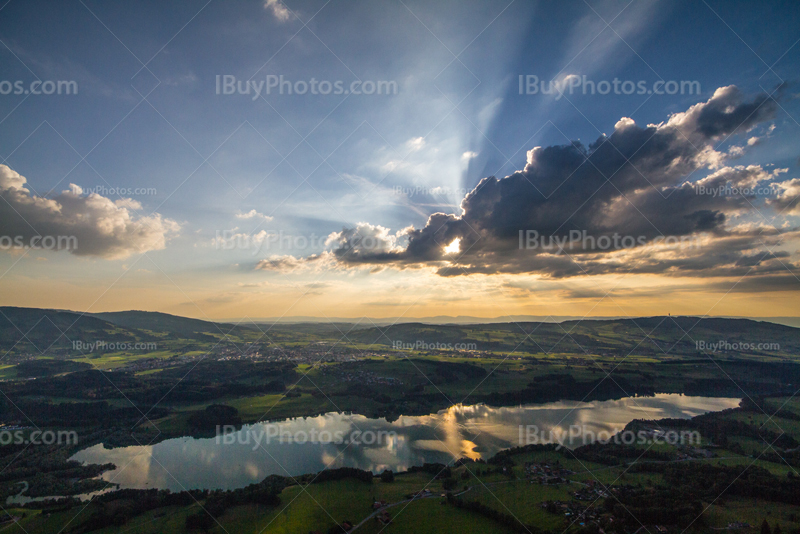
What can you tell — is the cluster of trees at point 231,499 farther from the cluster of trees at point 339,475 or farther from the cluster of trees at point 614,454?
the cluster of trees at point 614,454

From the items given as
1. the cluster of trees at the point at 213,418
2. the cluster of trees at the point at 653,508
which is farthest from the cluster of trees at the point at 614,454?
the cluster of trees at the point at 213,418

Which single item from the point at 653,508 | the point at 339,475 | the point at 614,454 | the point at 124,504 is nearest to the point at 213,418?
the point at 124,504

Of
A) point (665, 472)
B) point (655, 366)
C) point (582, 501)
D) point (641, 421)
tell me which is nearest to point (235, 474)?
point (582, 501)

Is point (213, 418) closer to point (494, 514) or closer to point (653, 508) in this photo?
point (494, 514)

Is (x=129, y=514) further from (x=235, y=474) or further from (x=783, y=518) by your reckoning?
(x=783, y=518)

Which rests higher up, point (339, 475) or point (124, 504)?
point (124, 504)

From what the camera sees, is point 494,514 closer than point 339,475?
Yes

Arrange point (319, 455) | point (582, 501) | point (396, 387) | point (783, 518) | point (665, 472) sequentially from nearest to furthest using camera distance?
point (783, 518), point (582, 501), point (665, 472), point (319, 455), point (396, 387)

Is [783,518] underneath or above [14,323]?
underneath

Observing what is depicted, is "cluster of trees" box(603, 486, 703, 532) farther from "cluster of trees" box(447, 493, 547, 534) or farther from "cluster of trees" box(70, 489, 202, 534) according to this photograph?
"cluster of trees" box(70, 489, 202, 534)
